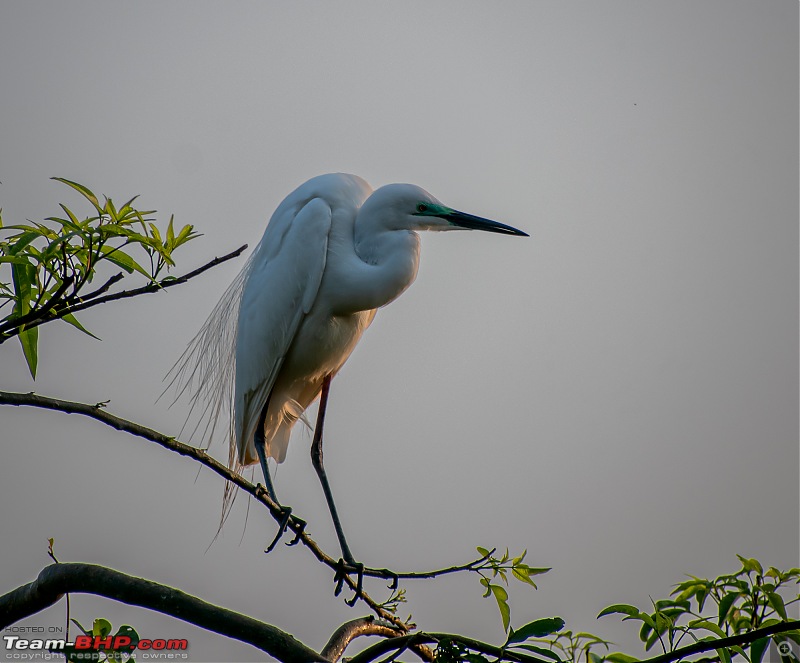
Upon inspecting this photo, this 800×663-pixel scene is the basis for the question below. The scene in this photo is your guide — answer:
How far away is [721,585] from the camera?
2.17m

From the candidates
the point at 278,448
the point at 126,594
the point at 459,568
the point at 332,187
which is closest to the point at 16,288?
the point at 126,594

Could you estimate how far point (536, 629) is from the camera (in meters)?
1.92

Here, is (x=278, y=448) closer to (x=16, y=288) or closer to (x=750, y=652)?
(x=16, y=288)

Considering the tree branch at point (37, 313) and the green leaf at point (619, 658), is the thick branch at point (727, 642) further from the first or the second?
the tree branch at point (37, 313)

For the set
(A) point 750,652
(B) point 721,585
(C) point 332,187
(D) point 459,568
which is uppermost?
(C) point 332,187

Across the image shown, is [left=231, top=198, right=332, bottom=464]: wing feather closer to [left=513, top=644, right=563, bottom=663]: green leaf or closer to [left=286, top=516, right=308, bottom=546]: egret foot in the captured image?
[left=286, top=516, right=308, bottom=546]: egret foot

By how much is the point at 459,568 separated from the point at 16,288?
1.35 m

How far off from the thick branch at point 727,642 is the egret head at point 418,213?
2248 mm

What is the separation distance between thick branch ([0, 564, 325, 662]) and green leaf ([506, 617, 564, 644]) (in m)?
0.42

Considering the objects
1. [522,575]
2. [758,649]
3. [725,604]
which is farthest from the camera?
[522,575]

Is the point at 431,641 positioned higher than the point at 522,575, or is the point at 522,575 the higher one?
the point at 522,575

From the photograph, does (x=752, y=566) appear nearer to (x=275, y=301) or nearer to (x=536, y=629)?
(x=536, y=629)

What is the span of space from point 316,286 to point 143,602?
2067 mm

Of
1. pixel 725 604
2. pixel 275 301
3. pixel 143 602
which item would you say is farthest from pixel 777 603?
pixel 275 301
